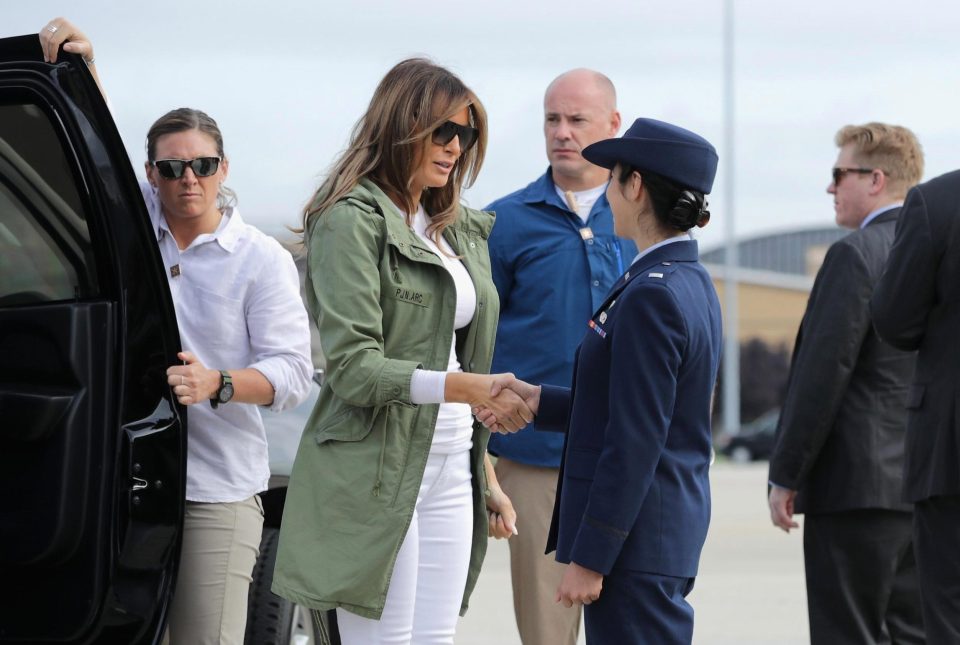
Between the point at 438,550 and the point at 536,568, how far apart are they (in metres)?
1.18

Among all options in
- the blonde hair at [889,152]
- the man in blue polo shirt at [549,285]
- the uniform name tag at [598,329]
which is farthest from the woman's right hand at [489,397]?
the blonde hair at [889,152]

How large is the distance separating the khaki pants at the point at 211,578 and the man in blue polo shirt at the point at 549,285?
128cm

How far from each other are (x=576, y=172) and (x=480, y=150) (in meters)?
1.26

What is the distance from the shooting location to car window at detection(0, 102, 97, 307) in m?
3.01

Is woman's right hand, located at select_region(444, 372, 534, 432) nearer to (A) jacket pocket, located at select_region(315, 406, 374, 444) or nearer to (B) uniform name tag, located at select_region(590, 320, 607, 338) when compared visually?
(A) jacket pocket, located at select_region(315, 406, 374, 444)

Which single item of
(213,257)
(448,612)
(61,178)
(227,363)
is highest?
(61,178)

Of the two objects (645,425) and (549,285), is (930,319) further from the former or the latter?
(645,425)

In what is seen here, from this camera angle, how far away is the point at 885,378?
470 cm

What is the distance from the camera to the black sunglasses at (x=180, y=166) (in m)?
3.49

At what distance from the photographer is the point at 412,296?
3289 millimetres

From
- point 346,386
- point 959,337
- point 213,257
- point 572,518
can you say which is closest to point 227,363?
point 213,257

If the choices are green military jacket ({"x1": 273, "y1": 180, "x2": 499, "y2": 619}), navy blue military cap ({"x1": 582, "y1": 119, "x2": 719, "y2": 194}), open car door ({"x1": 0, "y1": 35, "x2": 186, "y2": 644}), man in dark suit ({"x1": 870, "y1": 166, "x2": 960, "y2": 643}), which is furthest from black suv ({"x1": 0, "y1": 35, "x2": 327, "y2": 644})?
man in dark suit ({"x1": 870, "y1": 166, "x2": 960, "y2": 643})

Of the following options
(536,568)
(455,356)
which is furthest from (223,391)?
(536,568)

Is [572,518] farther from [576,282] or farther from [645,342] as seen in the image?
[576,282]
